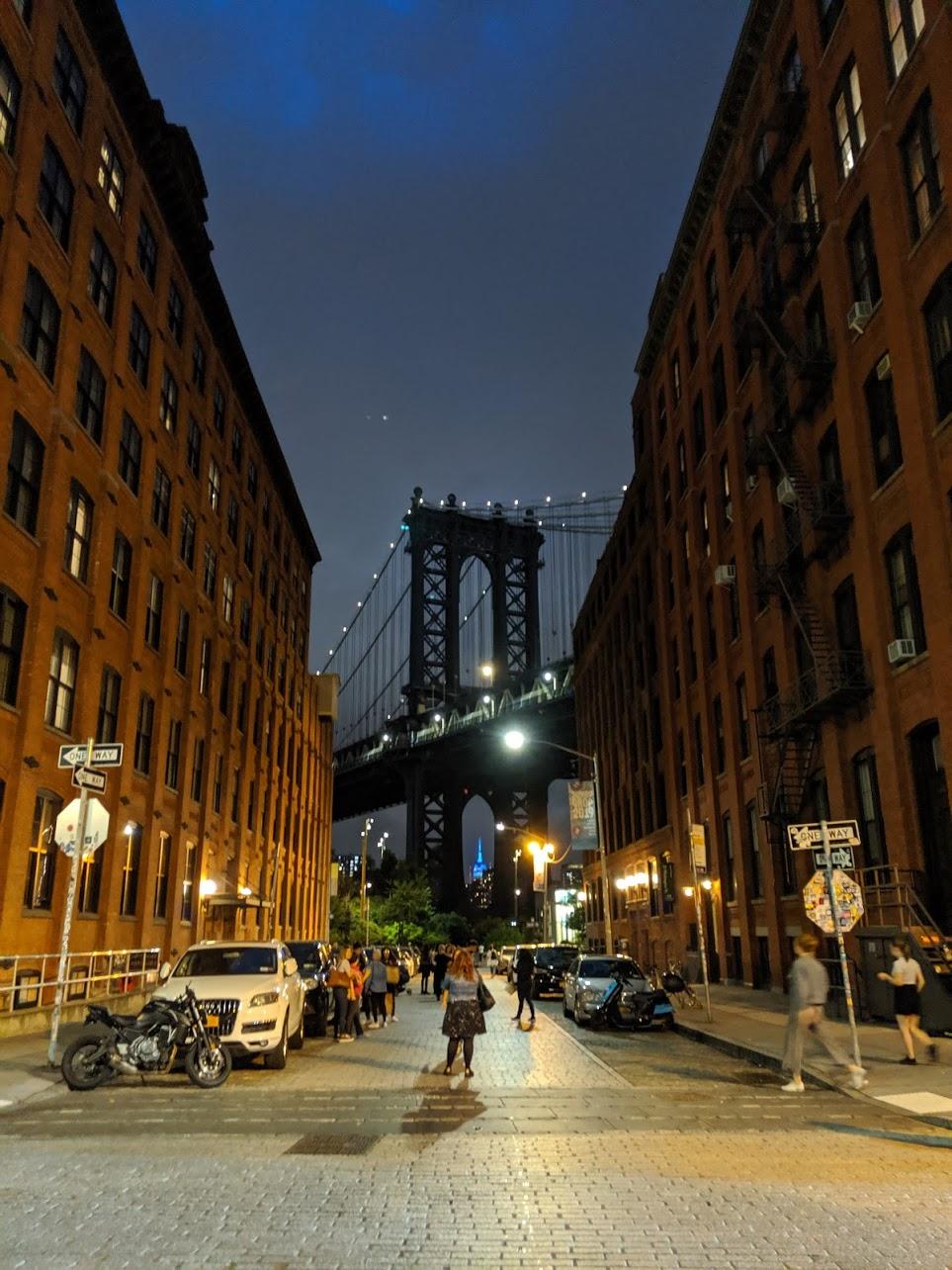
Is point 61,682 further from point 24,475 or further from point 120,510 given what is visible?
point 120,510

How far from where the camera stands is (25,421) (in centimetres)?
2230

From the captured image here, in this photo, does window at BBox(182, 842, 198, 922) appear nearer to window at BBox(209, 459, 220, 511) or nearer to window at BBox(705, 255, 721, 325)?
window at BBox(209, 459, 220, 511)

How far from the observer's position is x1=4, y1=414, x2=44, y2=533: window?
21.8 m

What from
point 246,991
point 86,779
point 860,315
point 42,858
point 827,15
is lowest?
point 246,991

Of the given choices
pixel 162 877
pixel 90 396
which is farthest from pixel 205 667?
pixel 90 396

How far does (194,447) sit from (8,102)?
15.9 metres

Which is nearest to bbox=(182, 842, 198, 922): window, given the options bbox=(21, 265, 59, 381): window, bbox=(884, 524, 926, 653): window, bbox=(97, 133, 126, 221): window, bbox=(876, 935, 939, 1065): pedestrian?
bbox=(21, 265, 59, 381): window

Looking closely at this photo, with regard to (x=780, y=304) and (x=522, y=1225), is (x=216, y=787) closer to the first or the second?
(x=780, y=304)

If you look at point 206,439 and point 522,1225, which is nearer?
point 522,1225

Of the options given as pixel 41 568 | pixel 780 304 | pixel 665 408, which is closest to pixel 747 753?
pixel 780 304

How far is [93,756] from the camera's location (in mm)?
15258

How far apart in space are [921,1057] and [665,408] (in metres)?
34.4

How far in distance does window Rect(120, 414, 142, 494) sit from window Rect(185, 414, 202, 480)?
5.45 m

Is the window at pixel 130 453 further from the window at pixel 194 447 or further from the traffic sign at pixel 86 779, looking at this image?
the traffic sign at pixel 86 779
